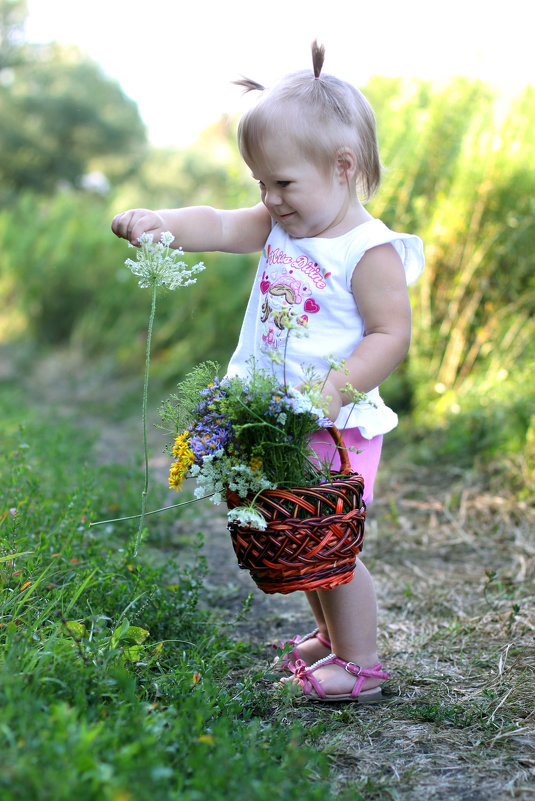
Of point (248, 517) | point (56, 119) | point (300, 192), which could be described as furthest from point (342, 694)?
point (56, 119)

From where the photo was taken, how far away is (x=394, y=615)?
2.63 metres

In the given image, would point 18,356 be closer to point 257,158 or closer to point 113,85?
point 257,158

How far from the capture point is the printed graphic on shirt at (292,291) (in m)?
1.96

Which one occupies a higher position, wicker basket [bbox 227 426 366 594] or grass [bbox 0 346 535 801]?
wicker basket [bbox 227 426 366 594]

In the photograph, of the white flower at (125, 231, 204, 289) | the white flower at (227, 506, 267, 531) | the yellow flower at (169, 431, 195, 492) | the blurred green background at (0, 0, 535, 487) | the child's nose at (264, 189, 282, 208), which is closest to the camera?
the white flower at (227, 506, 267, 531)

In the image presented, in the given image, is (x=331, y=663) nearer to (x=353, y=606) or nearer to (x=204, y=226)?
(x=353, y=606)

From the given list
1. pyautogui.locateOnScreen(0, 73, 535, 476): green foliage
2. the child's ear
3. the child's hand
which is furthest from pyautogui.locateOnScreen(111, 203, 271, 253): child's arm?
pyautogui.locateOnScreen(0, 73, 535, 476): green foliage

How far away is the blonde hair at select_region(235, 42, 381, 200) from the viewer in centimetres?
186

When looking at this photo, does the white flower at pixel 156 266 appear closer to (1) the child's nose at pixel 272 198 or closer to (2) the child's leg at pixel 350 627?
(1) the child's nose at pixel 272 198

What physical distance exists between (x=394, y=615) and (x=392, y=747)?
93cm

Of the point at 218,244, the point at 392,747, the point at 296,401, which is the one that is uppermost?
the point at 218,244

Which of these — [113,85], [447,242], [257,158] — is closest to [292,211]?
[257,158]

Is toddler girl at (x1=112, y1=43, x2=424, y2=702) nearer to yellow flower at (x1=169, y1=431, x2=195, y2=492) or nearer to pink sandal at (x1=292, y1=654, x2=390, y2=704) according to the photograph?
pink sandal at (x1=292, y1=654, x2=390, y2=704)

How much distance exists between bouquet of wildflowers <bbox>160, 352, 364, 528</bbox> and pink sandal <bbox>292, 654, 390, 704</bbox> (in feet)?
1.83
